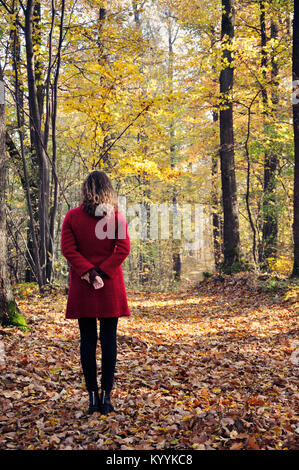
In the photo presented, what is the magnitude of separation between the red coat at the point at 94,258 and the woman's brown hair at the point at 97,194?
2.6 inches

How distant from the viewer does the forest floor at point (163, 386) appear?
2.92 m

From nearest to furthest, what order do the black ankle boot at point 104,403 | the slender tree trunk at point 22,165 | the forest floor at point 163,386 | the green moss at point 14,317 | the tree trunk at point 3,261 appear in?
1. the forest floor at point 163,386
2. the black ankle boot at point 104,403
3. the tree trunk at point 3,261
4. the green moss at point 14,317
5. the slender tree trunk at point 22,165

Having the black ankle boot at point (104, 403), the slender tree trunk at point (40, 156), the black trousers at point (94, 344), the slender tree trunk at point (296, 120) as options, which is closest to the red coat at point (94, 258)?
the black trousers at point (94, 344)

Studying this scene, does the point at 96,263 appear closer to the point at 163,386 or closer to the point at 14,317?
the point at 163,386

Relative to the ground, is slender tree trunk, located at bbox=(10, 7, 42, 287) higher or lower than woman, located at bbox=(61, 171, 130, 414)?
higher

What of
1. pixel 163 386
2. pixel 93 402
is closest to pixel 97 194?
pixel 93 402

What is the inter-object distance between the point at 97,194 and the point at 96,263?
0.60m

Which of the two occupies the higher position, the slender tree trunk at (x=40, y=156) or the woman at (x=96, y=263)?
the slender tree trunk at (x=40, y=156)

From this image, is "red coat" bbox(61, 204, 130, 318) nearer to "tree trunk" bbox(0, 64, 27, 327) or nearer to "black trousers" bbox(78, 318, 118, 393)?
"black trousers" bbox(78, 318, 118, 393)

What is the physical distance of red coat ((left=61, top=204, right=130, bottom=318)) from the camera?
3.07 m

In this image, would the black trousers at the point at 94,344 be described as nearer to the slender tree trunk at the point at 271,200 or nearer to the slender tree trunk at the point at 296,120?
the slender tree trunk at the point at 296,120

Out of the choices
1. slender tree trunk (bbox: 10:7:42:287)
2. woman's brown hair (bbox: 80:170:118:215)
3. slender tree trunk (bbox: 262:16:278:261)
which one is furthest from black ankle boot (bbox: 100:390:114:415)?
slender tree trunk (bbox: 262:16:278:261)

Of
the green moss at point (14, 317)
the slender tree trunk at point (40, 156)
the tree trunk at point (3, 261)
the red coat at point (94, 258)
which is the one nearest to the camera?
the red coat at point (94, 258)

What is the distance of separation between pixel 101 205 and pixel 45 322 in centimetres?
376
